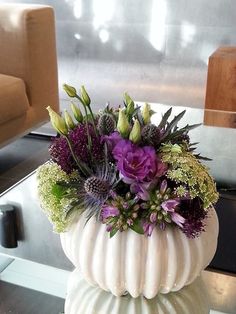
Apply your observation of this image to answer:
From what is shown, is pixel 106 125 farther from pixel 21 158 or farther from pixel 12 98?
pixel 21 158

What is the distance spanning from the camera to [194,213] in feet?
2.34

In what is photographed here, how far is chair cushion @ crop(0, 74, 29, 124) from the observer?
208 cm

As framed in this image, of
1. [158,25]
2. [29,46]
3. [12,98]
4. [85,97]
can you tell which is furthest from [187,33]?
[85,97]

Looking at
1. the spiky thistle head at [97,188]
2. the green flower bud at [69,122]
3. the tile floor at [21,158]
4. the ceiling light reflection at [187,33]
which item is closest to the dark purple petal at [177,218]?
the spiky thistle head at [97,188]

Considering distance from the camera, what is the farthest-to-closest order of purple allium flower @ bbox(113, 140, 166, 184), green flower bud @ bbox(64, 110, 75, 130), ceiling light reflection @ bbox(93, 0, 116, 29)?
ceiling light reflection @ bbox(93, 0, 116, 29) → green flower bud @ bbox(64, 110, 75, 130) → purple allium flower @ bbox(113, 140, 166, 184)

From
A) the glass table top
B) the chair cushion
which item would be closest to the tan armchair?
the chair cushion

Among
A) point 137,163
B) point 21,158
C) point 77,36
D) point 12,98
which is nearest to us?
point 137,163

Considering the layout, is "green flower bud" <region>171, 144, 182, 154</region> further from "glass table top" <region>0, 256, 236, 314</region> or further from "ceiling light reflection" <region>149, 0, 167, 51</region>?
"ceiling light reflection" <region>149, 0, 167, 51</region>

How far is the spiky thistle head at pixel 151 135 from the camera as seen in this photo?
28.6 inches

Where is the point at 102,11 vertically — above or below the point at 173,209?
above

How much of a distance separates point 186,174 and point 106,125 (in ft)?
0.54

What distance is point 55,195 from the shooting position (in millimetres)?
750

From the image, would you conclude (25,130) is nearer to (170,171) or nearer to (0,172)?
(0,172)

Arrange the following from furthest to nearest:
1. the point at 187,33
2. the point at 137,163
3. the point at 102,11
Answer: the point at 102,11, the point at 187,33, the point at 137,163
